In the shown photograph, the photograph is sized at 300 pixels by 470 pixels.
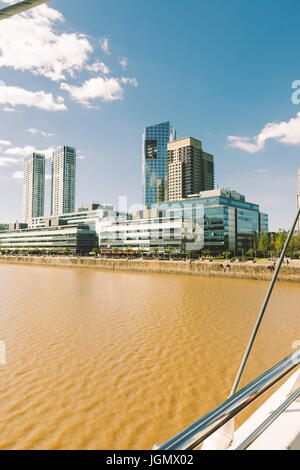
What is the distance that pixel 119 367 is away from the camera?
9070 mm

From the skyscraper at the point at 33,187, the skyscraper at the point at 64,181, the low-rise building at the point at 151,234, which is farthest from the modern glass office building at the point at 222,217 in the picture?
the skyscraper at the point at 33,187

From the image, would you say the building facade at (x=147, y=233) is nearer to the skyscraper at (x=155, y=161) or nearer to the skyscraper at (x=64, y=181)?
the skyscraper at (x=155, y=161)

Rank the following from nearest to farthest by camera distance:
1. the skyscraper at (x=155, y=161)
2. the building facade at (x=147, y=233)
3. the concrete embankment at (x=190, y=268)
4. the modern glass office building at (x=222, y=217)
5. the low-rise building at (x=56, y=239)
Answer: the concrete embankment at (x=190, y=268) < the modern glass office building at (x=222, y=217) < the building facade at (x=147, y=233) < the low-rise building at (x=56, y=239) < the skyscraper at (x=155, y=161)

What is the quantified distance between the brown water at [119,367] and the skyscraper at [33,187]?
190303 millimetres

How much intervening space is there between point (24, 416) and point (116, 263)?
2002 inches

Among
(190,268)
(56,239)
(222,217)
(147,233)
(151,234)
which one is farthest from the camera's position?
(56,239)

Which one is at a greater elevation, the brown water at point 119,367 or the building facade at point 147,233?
the building facade at point 147,233

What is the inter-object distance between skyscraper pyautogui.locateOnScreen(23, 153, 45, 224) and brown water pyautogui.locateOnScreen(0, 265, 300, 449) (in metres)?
190

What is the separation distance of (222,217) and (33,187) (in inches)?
6006

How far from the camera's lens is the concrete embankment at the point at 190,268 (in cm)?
3541

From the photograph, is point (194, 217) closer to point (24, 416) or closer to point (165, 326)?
point (165, 326)

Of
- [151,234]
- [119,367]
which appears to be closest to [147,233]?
[151,234]

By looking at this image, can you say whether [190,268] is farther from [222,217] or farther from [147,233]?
[147,233]

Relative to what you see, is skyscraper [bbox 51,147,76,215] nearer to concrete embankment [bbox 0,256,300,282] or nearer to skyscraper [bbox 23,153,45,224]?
skyscraper [bbox 23,153,45,224]
